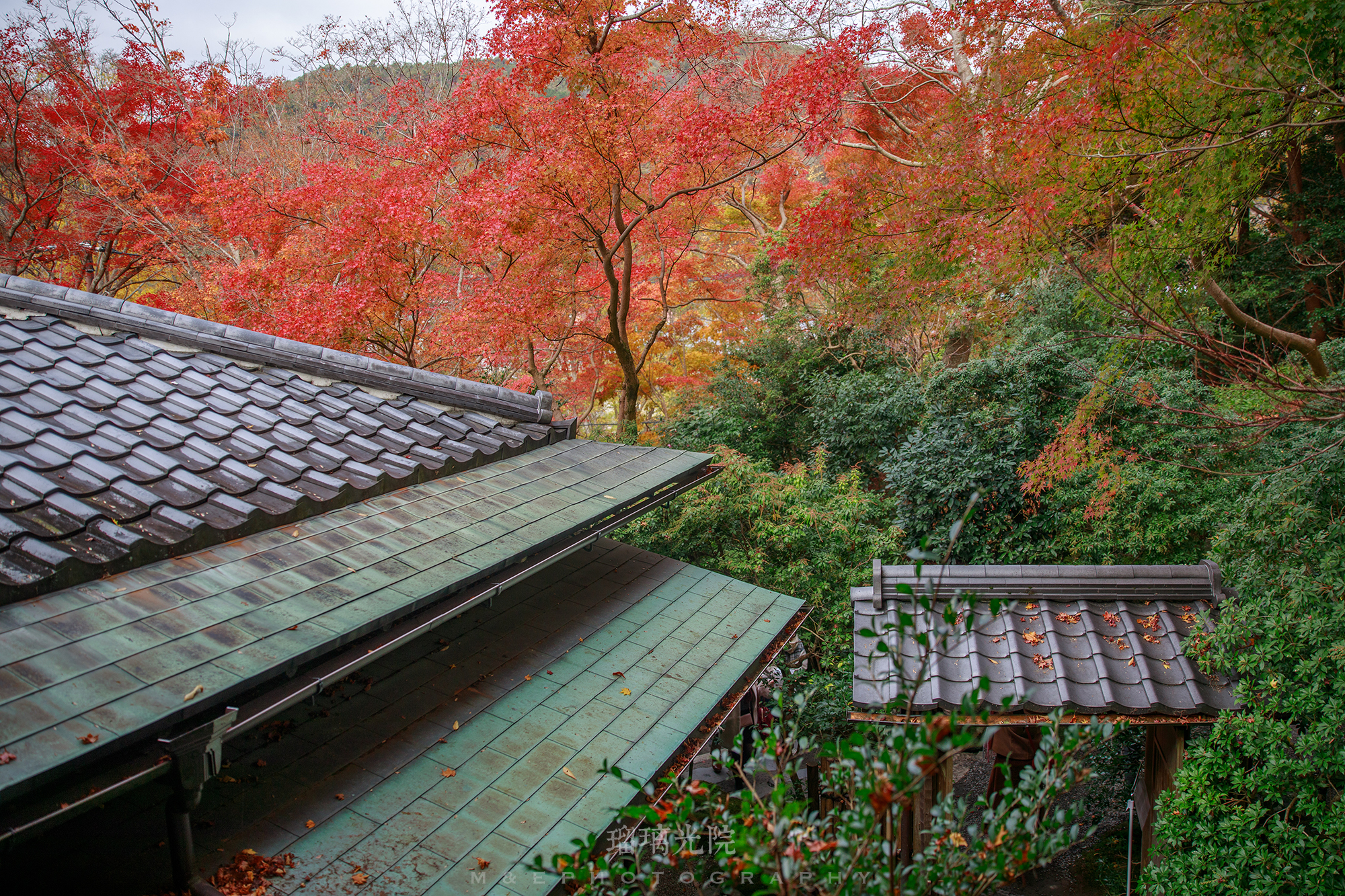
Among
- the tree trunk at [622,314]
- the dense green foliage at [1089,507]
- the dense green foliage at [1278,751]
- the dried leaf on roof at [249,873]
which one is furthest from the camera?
the tree trunk at [622,314]

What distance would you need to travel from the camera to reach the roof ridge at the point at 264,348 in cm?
645

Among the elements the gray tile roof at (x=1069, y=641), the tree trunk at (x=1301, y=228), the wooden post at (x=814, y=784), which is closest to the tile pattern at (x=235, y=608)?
the gray tile roof at (x=1069, y=641)

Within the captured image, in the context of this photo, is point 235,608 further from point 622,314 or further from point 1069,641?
point 622,314

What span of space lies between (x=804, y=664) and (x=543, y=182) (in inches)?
411

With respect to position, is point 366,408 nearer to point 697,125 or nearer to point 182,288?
point 697,125

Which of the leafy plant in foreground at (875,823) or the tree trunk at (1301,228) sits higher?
the tree trunk at (1301,228)

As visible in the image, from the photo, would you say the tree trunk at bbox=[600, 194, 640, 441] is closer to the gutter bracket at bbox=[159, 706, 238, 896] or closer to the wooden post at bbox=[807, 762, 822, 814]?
the wooden post at bbox=[807, 762, 822, 814]

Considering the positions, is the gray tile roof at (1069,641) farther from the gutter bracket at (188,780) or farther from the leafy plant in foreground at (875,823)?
the gutter bracket at (188,780)

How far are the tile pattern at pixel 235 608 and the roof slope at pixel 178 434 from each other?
0.59 ft

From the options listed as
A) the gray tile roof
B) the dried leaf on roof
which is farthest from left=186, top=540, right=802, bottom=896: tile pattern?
the gray tile roof

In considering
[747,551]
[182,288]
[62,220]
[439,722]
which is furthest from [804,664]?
[62,220]

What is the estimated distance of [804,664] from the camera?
1390 centimetres

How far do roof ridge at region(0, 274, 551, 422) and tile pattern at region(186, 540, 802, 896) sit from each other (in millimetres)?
2036

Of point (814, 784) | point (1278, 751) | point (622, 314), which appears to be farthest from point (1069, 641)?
point (622, 314)
